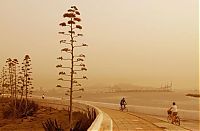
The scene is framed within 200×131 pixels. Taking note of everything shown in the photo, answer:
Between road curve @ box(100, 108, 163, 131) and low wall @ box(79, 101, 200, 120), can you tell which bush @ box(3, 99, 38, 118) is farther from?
road curve @ box(100, 108, 163, 131)

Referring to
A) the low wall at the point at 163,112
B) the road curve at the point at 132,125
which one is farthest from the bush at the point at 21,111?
the road curve at the point at 132,125

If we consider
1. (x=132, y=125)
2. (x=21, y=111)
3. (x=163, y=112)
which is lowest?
(x=21, y=111)

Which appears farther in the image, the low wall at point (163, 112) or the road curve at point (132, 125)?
the low wall at point (163, 112)

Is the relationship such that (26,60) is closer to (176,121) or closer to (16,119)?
(16,119)

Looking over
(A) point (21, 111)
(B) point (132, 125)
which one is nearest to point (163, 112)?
(B) point (132, 125)

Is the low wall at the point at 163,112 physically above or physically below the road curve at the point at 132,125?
above

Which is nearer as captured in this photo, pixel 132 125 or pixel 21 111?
pixel 132 125

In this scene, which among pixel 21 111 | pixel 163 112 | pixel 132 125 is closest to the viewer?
pixel 132 125

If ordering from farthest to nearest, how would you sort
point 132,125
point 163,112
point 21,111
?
1. point 21,111
2. point 163,112
3. point 132,125

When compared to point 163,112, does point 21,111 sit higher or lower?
lower

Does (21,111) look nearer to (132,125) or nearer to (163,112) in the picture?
(163,112)

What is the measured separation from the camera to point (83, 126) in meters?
16.0

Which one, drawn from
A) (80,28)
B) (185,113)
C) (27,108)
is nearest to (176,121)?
(185,113)

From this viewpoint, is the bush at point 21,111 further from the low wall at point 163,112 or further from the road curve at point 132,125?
the road curve at point 132,125
